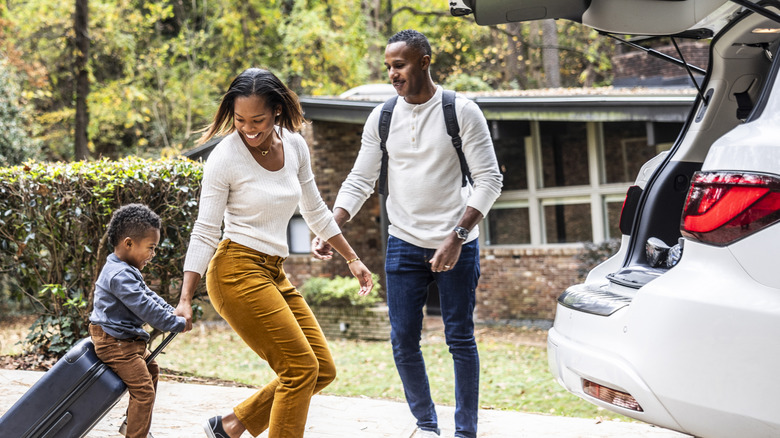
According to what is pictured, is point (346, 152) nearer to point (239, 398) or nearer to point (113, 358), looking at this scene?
point (239, 398)

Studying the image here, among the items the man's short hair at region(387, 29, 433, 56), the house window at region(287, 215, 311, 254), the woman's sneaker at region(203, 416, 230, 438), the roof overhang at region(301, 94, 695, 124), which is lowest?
the house window at region(287, 215, 311, 254)

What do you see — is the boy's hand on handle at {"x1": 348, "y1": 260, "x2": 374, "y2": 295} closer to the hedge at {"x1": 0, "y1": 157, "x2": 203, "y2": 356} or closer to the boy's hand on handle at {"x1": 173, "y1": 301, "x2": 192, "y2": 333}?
the boy's hand on handle at {"x1": 173, "y1": 301, "x2": 192, "y2": 333}

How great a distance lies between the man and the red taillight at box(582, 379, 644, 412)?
0.99 metres

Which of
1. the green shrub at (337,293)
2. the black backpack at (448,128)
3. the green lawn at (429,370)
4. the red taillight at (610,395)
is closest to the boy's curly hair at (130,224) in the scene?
the black backpack at (448,128)

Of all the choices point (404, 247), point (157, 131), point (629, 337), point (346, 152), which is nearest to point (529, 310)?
point (346, 152)

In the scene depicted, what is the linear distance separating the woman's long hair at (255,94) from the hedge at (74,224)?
324cm

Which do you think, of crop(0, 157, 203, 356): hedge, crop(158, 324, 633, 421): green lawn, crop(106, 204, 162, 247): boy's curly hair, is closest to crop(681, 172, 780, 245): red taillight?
crop(106, 204, 162, 247): boy's curly hair

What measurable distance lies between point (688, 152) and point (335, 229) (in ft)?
5.63

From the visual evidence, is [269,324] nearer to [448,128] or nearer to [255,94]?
[255,94]

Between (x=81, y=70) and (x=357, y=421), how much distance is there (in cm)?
1447

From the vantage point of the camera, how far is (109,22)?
21484 millimetres

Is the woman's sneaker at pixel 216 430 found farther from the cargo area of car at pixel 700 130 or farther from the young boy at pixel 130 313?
the cargo area of car at pixel 700 130

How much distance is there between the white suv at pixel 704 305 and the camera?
2.41 m

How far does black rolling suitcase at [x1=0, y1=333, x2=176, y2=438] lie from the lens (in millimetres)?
3420
